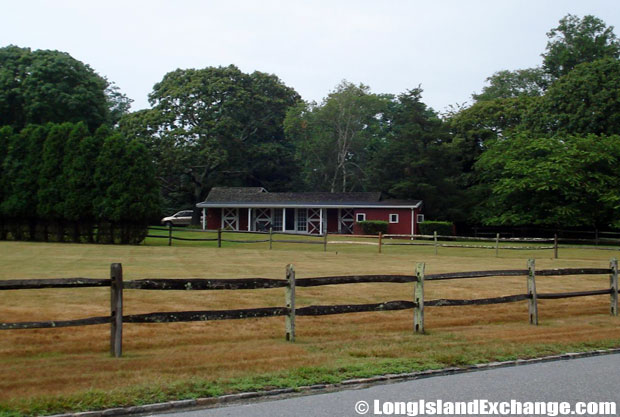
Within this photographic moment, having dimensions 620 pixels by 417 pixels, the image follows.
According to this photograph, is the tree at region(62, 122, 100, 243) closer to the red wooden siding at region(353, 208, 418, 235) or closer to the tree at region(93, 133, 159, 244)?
the tree at region(93, 133, 159, 244)

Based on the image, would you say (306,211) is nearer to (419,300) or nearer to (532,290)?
(532,290)

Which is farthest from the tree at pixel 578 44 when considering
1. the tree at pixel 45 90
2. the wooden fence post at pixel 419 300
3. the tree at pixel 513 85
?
the wooden fence post at pixel 419 300

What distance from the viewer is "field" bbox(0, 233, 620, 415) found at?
7.25 metres

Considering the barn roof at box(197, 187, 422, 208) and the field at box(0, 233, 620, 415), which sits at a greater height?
the barn roof at box(197, 187, 422, 208)

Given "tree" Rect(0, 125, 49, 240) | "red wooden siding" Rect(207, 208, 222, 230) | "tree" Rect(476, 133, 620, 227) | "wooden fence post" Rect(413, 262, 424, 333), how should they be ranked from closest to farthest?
"wooden fence post" Rect(413, 262, 424, 333)
"tree" Rect(0, 125, 49, 240)
"tree" Rect(476, 133, 620, 227)
"red wooden siding" Rect(207, 208, 222, 230)

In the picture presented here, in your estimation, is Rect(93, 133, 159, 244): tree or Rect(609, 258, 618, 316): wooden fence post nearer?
Rect(609, 258, 618, 316): wooden fence post

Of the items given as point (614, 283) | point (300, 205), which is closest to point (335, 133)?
point (300, 205)

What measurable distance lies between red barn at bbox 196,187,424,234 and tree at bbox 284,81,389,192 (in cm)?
1206

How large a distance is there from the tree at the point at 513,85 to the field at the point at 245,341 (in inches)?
2415

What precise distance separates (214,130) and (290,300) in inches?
→ 2074

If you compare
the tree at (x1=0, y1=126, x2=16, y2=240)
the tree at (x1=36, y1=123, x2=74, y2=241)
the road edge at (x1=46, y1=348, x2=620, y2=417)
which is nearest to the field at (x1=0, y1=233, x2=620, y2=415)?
the road edge at (x1=46, y1=348, x2=620, y2=417)

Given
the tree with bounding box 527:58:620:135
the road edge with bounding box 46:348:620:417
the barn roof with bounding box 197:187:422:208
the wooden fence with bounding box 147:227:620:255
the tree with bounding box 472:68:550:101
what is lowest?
the road edge with bounding box 46:348:620:417

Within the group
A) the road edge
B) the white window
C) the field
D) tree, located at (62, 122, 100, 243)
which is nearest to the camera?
the road edge

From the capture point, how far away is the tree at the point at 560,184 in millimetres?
45406
